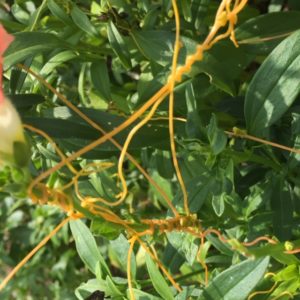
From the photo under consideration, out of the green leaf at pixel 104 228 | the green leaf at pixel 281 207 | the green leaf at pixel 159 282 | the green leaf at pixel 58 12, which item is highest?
the green leaf at pixel 58 12

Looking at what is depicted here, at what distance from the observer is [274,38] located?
954 millimetres

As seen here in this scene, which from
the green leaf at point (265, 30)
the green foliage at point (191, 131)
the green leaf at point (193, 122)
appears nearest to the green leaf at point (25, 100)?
the green foliage at point (191, 131)

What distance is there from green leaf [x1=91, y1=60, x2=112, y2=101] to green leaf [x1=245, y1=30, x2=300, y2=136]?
280mm

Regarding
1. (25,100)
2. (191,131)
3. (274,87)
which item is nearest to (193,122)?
(191,131)

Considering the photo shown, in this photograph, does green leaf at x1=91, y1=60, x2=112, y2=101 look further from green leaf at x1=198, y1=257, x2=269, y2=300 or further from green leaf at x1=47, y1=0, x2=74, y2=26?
green leaf at x1=198, y1=257, x2=269, y2=300

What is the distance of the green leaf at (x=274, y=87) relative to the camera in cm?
83

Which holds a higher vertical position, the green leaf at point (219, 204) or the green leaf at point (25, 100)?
the green leaf at point (25, 100)

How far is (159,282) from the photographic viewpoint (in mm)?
815

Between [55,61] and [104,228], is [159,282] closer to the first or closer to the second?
[104,228]

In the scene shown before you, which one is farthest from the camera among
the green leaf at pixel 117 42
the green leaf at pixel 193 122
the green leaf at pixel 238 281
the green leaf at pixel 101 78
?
the green leaf at pixel 101 78

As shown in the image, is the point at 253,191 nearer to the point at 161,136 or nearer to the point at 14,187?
the point at 161,136

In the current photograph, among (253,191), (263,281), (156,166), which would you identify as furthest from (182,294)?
(156,166)

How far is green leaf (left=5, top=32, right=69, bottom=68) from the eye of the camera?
864 millimetres

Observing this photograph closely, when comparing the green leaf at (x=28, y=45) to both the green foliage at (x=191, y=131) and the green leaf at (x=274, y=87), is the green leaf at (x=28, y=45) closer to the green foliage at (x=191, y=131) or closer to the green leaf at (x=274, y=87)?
the green foliage at (x=191, y=131)
